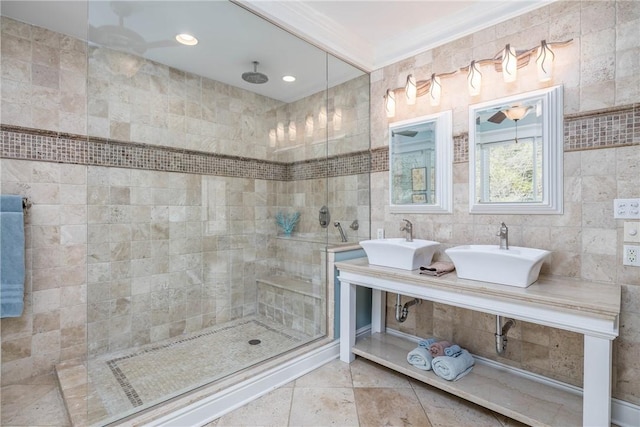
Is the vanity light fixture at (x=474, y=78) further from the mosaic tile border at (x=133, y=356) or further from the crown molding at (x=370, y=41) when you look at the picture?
the mosaic tile border at (x=133, y=356)

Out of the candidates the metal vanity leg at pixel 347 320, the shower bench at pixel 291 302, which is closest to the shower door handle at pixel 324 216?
the shower bench at pixel 291 302

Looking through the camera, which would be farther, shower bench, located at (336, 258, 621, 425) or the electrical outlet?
the electrical outlet

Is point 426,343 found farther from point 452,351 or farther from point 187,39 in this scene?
point 187,39

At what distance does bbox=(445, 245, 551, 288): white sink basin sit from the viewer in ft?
5.37

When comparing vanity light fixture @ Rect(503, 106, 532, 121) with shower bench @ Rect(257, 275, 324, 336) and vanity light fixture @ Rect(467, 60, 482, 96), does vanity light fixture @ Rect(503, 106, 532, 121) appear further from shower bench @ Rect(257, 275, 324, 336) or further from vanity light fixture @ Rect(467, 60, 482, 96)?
shower bench @ Rect(257, 275, 324, 336)

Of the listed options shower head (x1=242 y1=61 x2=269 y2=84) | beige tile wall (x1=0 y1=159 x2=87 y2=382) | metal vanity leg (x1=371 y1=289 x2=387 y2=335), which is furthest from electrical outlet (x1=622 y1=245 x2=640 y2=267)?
beige tile wall (x1=0 y1=159 x2=87 y2=382)

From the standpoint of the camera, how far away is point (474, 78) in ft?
7.13

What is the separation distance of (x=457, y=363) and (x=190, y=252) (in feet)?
7.41

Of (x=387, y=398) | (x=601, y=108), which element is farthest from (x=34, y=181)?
(x=601, y=108)

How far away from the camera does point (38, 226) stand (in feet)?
7.34

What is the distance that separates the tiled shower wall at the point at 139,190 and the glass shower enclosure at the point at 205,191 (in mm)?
13

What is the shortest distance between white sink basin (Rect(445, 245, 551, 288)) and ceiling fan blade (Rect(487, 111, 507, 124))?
877 mm

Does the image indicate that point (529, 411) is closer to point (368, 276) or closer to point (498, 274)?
point (498, 274)

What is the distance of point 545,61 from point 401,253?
1.49 m
